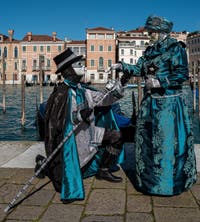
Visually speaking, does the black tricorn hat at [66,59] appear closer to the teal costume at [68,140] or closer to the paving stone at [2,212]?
the teal costume at [68,140]

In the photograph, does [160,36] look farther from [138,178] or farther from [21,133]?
[21,133]

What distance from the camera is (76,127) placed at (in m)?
2.87

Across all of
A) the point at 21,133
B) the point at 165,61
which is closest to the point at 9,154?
the point at 165,61

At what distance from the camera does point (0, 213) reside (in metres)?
2.52

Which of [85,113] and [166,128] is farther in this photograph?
[85,113]

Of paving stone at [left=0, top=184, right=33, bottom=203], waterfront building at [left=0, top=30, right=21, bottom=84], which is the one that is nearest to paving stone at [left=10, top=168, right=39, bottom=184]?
paving stone at [left=0, top=184, right=33, bottom=203]

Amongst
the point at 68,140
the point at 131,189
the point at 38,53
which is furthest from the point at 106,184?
the point at 38,53

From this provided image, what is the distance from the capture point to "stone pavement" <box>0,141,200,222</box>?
2443mm

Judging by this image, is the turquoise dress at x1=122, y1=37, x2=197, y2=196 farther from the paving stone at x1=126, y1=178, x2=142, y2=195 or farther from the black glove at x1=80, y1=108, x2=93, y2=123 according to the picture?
the black glove at x1=80, y1=108, x2=93, y2=123

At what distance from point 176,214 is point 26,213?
114 centimetres

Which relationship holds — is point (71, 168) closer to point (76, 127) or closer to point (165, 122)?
point (76, 127)

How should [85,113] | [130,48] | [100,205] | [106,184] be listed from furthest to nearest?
[130,48], [106,184], [85,113], [100,205]

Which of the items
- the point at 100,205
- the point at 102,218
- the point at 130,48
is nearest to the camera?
the point at 102,218

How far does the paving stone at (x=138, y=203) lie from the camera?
8.48 feet
